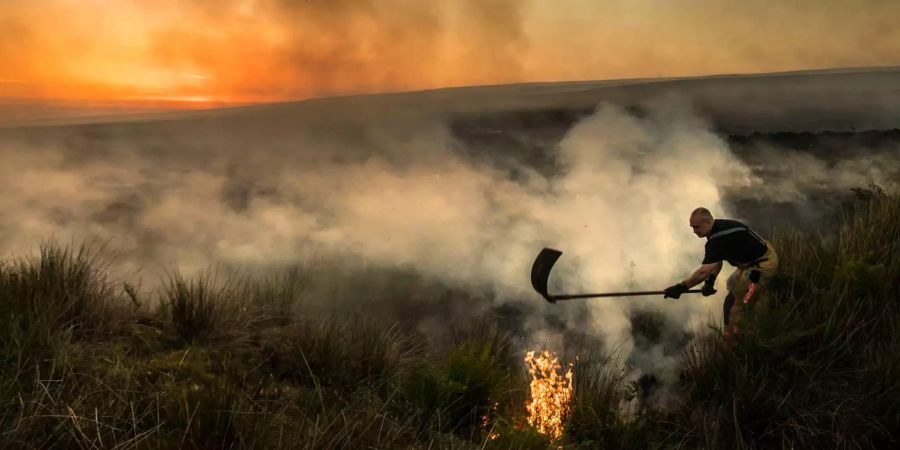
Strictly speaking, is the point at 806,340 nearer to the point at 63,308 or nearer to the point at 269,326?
the point at 269,326

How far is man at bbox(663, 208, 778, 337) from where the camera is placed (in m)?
7.03

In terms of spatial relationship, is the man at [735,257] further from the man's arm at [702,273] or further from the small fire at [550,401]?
the small fire at [550,401]

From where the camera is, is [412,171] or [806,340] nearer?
[806,340]

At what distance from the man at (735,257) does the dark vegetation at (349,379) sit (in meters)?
0.25

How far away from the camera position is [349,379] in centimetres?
603

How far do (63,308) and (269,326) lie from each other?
1.84m

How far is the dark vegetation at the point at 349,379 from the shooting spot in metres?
4.07

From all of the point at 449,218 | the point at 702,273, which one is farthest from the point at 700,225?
the point at 449,218

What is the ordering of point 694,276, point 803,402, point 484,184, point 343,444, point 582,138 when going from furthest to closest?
point 484,184, point 582,138, point 694,276, point 803,402, point 343,444

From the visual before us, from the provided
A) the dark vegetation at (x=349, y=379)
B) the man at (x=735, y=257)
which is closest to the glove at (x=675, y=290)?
the man at (x=735, y=257)

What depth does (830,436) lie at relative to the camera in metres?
5.35

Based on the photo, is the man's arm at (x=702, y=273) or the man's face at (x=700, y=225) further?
the man's face at (x=700, y=225)

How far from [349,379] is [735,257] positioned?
4.10 meters

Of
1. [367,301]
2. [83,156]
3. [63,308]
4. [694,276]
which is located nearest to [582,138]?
[367,301]
